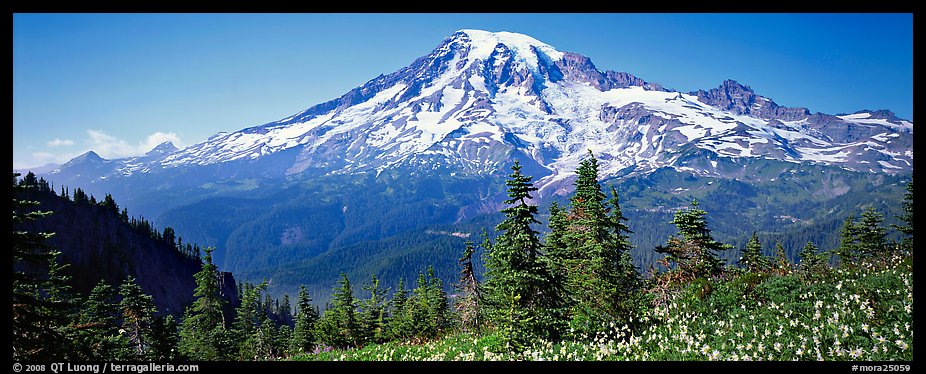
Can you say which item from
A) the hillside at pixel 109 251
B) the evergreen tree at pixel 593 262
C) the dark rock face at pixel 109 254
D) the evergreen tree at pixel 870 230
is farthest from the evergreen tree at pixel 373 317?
the hillside at pixel 109 251

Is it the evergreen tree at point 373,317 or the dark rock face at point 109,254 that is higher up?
the dark rock face at point 109,254

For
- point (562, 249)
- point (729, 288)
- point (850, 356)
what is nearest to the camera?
point (850, 356)

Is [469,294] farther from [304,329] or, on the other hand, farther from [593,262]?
[304,329]

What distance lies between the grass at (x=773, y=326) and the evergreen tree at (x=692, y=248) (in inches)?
539

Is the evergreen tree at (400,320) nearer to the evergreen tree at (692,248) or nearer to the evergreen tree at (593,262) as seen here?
the evergreen tree at (593,262)

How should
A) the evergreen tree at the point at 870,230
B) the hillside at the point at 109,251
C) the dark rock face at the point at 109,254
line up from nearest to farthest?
the evergreen tree at the point at 870,230, the hillside at the point at 109,251, the dark rock face at the point at 109,254

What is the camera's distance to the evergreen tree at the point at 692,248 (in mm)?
25984

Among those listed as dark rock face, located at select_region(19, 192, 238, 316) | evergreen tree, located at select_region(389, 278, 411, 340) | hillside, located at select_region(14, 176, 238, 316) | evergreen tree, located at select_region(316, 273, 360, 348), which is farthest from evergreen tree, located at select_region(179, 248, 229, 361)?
hillside, located at select_region(14, 176, 238, 316)

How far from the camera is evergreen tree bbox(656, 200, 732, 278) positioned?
26.0m
